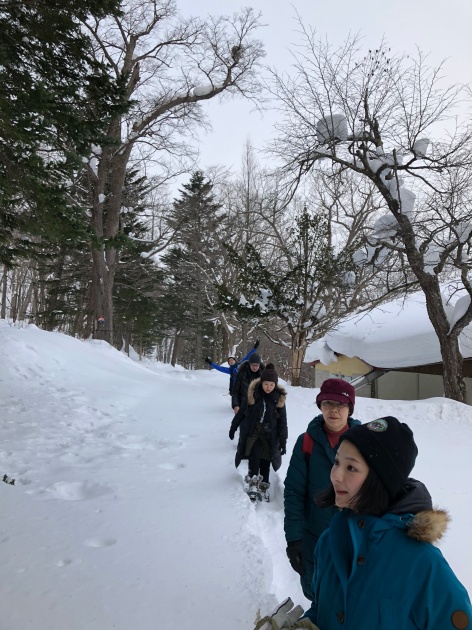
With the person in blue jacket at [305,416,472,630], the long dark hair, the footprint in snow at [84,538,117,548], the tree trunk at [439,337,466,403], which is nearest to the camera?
the person in blue jacket at [305,416,472,630]

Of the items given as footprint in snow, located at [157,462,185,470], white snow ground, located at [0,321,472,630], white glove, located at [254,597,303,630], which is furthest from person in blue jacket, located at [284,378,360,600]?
footprint in snow, located at [157,462,185,470]

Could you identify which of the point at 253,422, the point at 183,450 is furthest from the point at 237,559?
the point at 183,450

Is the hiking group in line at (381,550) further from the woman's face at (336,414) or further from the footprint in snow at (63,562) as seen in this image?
the footprint in snow at (63,562)

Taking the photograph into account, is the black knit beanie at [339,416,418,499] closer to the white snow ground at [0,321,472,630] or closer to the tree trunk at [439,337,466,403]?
the white snow ground at [0,321,472,630]

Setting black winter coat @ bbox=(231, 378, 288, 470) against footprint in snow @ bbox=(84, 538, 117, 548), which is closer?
footprint in snow @ bbox=(84, 538, 117, 548)

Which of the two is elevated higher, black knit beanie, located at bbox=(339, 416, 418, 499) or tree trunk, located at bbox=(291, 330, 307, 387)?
tree trunk, located at bbox=(291, 330, 307, 387)

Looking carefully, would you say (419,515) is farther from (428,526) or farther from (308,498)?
(308,498)

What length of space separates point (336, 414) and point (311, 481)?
437 mm

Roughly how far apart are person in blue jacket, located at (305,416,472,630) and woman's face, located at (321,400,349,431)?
3.83ft

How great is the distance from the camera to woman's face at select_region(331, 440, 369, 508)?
1.36 m

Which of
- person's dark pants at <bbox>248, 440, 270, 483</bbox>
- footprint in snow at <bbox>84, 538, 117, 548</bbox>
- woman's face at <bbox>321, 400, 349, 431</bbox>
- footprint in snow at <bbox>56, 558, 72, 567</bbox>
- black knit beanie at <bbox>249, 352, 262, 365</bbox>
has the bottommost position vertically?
footprint in snow at <bbox>56, 558, 72, 567</bbox>

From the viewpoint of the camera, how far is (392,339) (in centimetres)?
1461

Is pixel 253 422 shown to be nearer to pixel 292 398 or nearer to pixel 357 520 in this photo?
pixel 357 520

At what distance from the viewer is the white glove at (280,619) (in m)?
1.44
